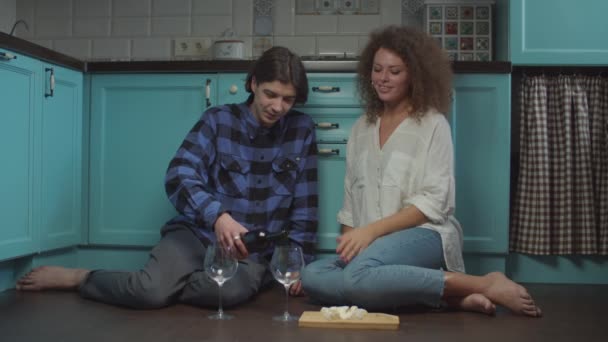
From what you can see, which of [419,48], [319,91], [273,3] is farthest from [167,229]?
[273,3]

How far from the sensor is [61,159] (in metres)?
3.00

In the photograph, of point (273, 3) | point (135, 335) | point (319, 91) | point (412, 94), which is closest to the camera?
point (135, 335)

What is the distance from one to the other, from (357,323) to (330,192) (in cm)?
92

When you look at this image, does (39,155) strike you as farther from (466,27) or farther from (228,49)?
(466,27)

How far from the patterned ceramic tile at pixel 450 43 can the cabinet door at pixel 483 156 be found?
0.56 meters

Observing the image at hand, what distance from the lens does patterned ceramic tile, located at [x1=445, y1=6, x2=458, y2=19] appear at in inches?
140

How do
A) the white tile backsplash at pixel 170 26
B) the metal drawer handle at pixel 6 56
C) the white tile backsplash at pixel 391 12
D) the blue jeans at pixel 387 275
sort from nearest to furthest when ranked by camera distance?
the blue jeans at pixel 387 275 < the metal drawer handle at pixel 6 56 < the white tile backsplash at pixel 391 12 < the white tile backsplash at pixel 170 26

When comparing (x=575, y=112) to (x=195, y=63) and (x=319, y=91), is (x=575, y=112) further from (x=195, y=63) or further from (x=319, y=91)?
(x=195, y=63)

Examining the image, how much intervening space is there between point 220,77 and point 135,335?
1.32m

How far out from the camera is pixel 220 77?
3.08 metres

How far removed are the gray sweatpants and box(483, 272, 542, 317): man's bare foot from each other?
2.62 ft

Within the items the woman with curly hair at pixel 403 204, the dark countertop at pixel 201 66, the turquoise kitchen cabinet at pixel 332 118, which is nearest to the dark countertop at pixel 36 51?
the dark countertop at pixel 201 66

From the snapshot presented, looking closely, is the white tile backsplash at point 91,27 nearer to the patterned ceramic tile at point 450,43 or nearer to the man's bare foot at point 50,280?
the man's bare foot at point 50,280

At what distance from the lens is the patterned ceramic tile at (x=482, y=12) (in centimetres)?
352
